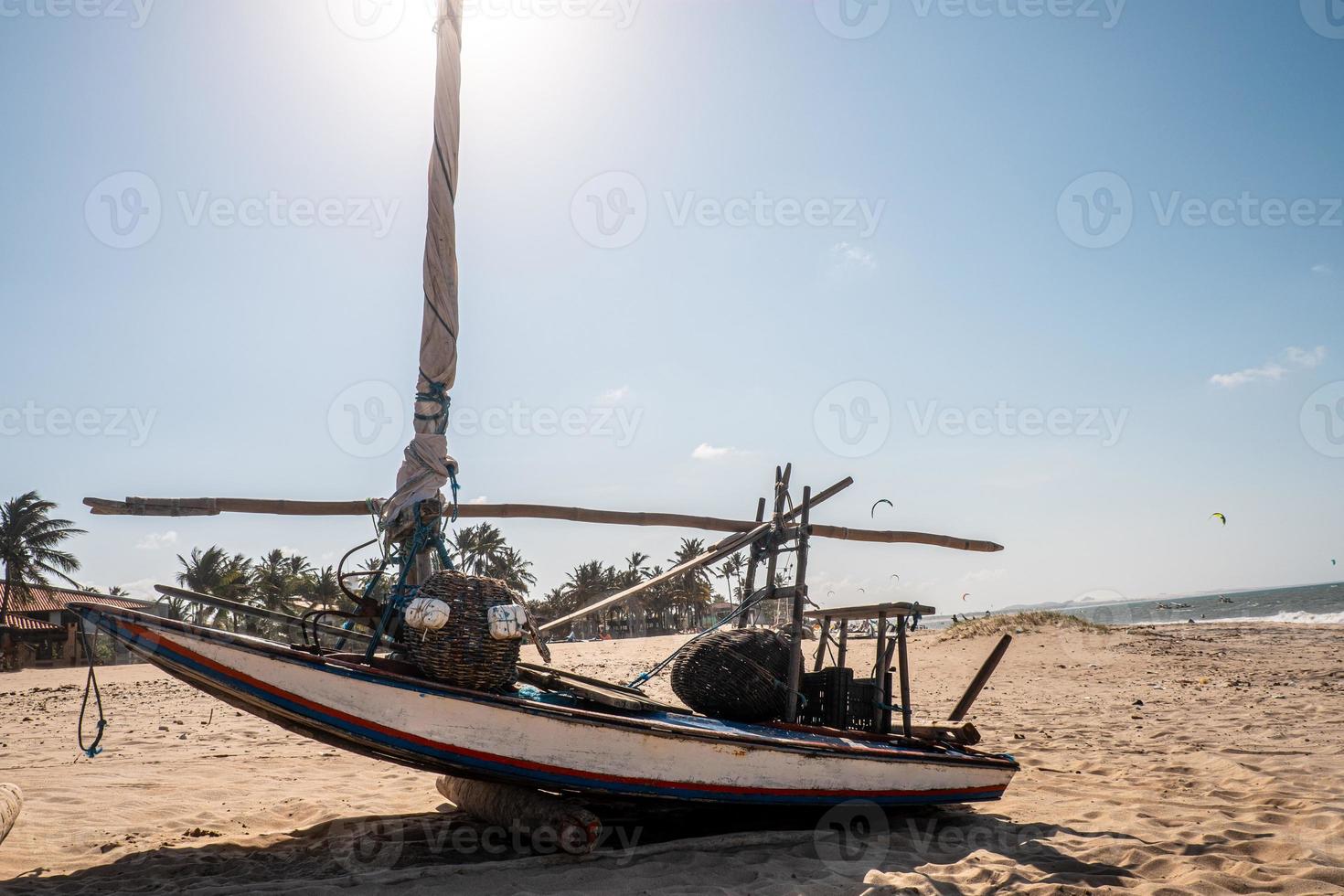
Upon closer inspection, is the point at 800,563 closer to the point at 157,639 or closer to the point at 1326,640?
the point at 157,639

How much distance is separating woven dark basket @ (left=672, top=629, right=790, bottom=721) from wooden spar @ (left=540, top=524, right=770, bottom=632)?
68 cm

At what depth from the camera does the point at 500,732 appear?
16.1 ft

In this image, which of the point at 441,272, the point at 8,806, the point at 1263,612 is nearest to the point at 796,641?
the point at 441,272

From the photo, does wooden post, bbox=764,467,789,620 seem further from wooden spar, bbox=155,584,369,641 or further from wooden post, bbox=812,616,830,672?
wooden spar, bbox=155,584,369,641

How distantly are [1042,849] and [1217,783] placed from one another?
111 inches

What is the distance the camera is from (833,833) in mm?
6008

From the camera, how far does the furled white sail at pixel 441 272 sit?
5750 millimetres

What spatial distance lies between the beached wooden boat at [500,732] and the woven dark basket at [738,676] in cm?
55

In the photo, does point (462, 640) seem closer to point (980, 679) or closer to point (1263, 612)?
point (980, 679)

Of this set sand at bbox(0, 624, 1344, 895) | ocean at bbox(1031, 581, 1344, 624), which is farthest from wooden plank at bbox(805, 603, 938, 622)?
ocean at bbox(1031, 581, 1344, 624)

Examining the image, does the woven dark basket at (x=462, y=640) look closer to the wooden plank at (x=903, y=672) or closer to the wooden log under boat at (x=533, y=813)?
the wooden log under boat at (x=533, y=813)

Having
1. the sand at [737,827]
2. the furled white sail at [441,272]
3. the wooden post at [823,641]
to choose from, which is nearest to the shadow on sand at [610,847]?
the sand at [737,827]

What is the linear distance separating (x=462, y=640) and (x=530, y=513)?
2.56m

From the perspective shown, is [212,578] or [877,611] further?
[212,578]
